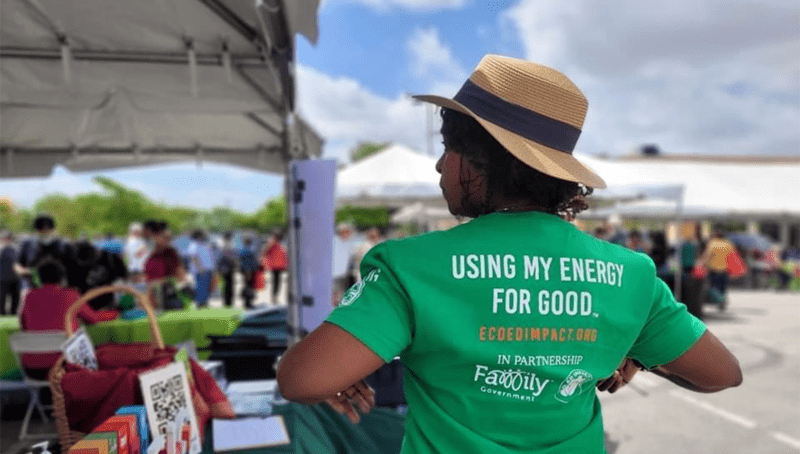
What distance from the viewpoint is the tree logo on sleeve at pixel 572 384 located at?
37.1 inches

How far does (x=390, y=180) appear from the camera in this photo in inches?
373

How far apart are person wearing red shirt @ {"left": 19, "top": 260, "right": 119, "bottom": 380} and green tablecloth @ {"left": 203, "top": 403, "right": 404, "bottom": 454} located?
2550mm

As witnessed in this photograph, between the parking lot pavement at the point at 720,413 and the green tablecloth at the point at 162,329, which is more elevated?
the green tablecloth at the point at 162,329

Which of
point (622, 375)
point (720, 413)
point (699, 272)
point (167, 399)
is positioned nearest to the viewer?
point (622, 375)

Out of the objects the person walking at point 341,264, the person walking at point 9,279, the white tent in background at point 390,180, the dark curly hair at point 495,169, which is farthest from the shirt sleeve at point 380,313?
the person walking at point 9,279

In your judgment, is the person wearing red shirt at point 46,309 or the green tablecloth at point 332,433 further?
the person wearing red shirt at point 46,309

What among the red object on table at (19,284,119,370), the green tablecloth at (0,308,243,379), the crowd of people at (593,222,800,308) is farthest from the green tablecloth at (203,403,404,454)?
the crowd of people at (593,222,800,308)

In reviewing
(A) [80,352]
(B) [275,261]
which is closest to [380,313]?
(A) [80,352]

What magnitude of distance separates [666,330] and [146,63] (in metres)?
3.84

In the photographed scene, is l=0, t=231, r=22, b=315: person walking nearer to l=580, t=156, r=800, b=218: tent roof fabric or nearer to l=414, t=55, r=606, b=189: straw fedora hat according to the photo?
l=414, t=55, r=606, b=189: straw fedora hat

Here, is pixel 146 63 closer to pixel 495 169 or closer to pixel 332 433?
pixel 332 433

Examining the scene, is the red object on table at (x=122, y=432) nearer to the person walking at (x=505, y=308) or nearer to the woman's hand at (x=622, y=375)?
the person walking at (x=505, y=308)

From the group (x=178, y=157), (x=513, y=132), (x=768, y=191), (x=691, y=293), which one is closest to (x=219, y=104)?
(x=178, y=157)

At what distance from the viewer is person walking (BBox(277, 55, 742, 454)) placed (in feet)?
2.78
